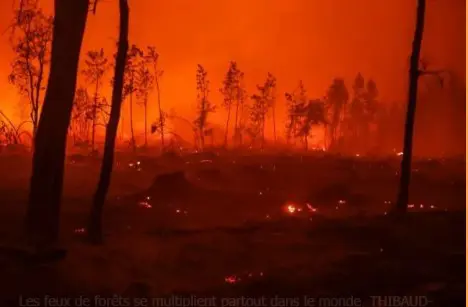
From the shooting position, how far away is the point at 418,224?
1486 cm

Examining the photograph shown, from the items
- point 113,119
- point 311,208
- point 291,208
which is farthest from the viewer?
point 311,208

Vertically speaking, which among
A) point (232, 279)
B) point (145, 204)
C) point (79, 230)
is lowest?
point (232, 279)

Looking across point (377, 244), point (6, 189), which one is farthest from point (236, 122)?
point (377, 244)

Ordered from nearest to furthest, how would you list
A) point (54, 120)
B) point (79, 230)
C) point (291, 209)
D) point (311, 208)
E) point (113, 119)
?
1. point (54, 120)
2. point (113, 119)
3. point (79, 230)
4. point (291, 209)
5. point (311, 208)

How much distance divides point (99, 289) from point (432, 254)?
7.24 m

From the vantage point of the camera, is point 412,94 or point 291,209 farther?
point 291,209

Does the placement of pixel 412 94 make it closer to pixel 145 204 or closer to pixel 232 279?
pixel 232 279

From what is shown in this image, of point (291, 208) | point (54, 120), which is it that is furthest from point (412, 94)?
point (54, 120)

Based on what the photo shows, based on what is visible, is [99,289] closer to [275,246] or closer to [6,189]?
[275,246]

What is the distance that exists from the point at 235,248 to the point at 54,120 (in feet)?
17.0

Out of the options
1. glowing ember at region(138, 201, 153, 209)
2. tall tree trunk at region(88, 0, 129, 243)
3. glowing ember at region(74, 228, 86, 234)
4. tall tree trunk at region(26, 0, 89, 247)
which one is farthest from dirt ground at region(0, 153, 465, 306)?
tall tree trunk at region(26, 0, 89, 247)

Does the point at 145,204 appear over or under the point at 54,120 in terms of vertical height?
under

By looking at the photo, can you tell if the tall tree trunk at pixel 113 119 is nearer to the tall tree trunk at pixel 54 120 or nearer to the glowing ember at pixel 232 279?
the tall tree trunk at pixel 54 120

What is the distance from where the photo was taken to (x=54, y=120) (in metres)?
10.2
